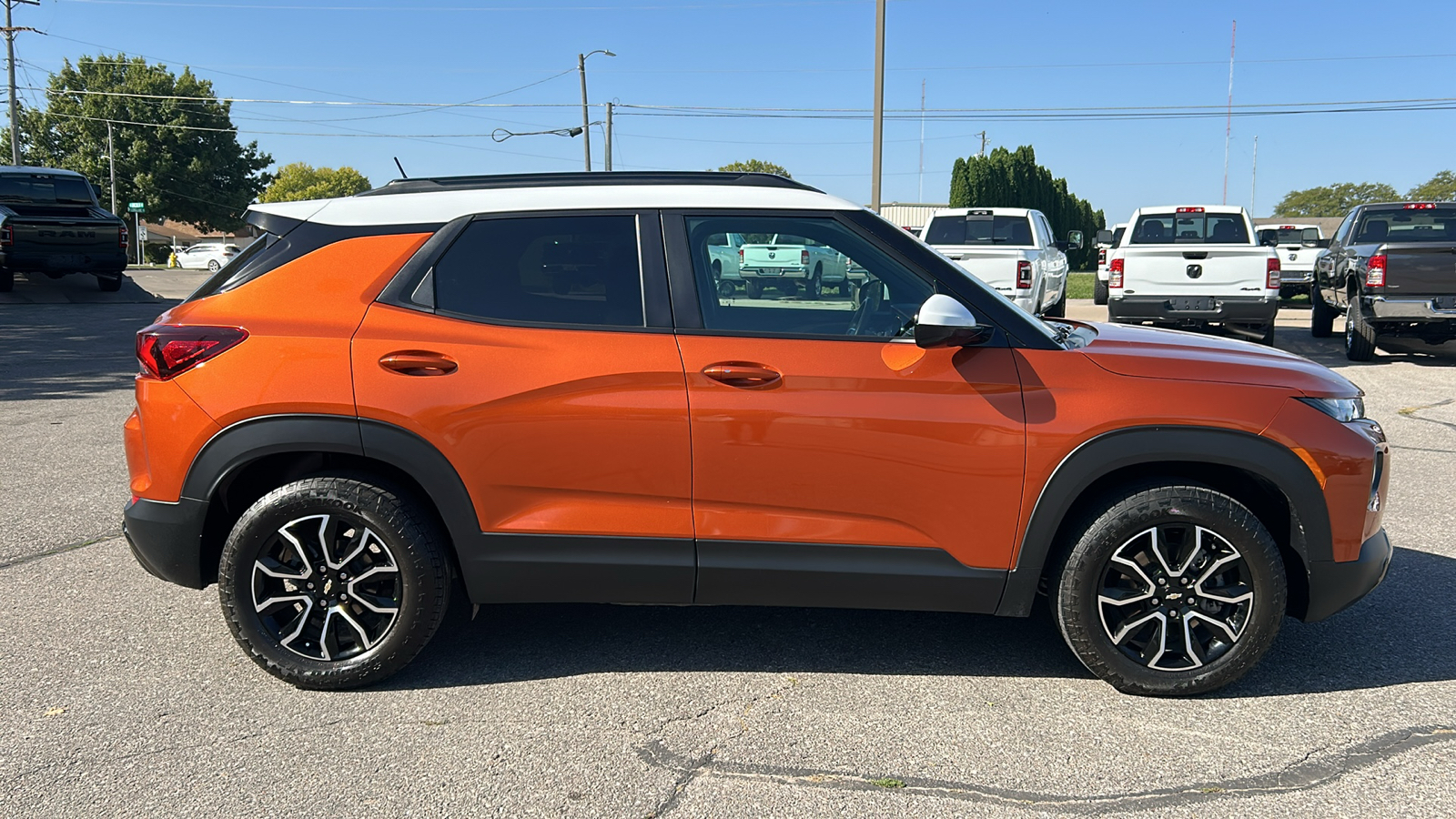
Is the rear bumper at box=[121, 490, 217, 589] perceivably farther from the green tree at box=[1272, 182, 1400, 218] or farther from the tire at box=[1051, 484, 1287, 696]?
the green tree at box=[1272, 182, 1400, 218]

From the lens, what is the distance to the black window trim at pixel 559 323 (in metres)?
3.61

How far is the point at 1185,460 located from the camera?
351cm

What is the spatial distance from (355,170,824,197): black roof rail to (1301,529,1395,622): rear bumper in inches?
84.2

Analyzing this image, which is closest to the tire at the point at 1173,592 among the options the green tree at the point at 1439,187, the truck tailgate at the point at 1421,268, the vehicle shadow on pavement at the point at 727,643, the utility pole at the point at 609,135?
the vehicle shadow on pavement at the point at 727,643

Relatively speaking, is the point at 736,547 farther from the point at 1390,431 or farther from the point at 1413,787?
the point at 1390,431

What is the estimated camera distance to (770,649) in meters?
4.09

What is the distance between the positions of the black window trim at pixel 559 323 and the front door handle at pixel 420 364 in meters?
0.16

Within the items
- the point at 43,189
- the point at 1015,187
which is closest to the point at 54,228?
the point at 43,189

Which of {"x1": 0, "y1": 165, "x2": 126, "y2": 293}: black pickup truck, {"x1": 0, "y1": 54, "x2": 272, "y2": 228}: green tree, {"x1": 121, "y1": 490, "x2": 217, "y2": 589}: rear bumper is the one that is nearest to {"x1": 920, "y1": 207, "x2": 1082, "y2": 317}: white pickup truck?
{"x1": 121, "y1": 490, "x2": 217, "y2": 589}: rear bumper

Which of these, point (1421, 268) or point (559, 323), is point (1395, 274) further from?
point (559, 323)

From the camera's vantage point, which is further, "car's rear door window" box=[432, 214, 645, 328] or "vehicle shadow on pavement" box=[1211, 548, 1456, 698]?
"vehicle shadow on pavement" box=[1211, 548, 1456, 698]

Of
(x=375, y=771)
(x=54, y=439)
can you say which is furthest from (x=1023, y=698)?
(x=54, y=439)

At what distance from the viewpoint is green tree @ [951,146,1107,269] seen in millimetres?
45156

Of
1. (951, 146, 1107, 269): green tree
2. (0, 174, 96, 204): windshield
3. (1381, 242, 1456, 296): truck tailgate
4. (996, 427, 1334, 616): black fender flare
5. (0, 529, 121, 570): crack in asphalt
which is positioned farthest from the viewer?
(951, 146, 1107, 269): green tree
